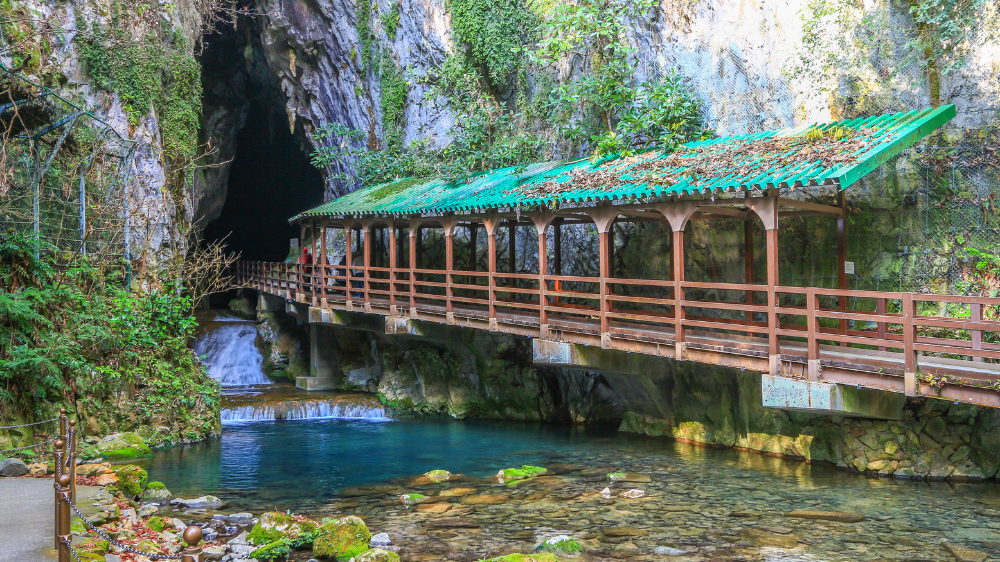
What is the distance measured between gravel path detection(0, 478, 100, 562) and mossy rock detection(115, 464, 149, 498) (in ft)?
4.11

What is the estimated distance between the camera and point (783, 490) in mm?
11227

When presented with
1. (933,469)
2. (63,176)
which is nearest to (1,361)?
(63,176)

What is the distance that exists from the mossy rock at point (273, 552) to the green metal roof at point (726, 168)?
7594 mm

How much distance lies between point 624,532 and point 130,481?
7407mm

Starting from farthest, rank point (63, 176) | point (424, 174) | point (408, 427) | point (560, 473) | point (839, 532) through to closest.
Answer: point (424, 174) < point (408, 427) < point (63, 176) < point (560, 473) < point (839, 532)

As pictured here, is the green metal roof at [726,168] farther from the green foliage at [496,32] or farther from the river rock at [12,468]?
the river rock at [12,468]

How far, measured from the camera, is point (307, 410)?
19.6 metres

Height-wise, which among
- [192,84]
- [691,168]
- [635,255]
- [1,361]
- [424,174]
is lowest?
[1,361]

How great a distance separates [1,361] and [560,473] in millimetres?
9906

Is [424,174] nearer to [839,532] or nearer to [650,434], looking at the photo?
[650,434]

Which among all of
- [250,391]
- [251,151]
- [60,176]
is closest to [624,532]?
[60,176]

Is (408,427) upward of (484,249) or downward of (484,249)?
downward

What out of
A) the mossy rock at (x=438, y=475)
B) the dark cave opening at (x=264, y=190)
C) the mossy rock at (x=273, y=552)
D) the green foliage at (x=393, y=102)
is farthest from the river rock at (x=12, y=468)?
the dark cave opening at (x=264, y=190)

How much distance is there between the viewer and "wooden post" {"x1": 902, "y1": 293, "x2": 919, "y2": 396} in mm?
9094
